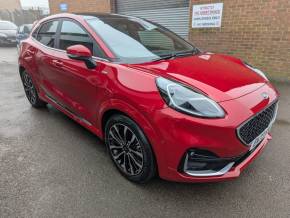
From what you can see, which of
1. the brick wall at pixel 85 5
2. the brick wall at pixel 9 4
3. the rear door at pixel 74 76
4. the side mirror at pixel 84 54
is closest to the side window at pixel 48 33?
the rear door at pixel 74 76

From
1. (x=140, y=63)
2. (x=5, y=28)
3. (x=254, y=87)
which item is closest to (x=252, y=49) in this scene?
(x=254, y=87)

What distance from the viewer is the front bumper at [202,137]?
5.93 feet

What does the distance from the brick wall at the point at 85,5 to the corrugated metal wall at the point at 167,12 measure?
929mm

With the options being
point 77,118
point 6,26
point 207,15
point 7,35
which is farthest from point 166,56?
point 6,26

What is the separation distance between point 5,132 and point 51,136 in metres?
0.77

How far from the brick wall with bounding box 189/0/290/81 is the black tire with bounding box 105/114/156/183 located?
4.70 meters

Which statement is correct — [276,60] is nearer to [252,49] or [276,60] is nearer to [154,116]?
[252,49]

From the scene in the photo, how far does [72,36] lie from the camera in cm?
305

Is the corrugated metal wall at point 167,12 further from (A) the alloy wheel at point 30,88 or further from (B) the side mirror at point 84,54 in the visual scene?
(B) the side mirror at point 84,54

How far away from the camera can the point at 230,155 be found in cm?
191

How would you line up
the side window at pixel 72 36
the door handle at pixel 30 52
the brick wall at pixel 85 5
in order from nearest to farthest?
the side window at pixel 72 36 → the door handle at pixel 30 52 → the brick wall at pixel 85 5

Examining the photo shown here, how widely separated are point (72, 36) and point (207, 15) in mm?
4308

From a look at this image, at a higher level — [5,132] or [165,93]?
[165,93]

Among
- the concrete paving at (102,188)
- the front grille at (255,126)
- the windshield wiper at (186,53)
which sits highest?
the windshield wiper at (186,53)
